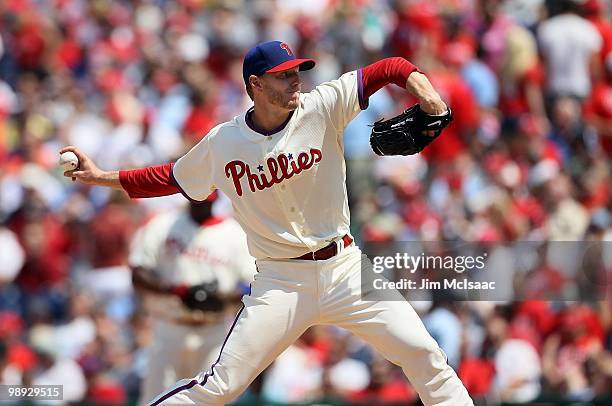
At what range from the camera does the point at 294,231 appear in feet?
20.5

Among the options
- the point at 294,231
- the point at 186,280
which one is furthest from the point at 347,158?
the point at 294,231

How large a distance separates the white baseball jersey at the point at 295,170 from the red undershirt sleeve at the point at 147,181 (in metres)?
0.28

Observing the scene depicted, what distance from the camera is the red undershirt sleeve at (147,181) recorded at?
644 cm

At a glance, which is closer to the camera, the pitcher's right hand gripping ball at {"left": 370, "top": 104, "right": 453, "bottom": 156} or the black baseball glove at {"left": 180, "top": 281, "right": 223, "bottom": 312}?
the pitcher's right hand gripping ball at {"left": 370, "top": 104, "right": 453, "bottom": 156}

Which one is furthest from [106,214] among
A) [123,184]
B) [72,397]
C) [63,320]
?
[123,184]

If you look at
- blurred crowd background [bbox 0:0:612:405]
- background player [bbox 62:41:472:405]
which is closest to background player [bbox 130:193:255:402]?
blurred crowd background [bbox 0:0:612:405]

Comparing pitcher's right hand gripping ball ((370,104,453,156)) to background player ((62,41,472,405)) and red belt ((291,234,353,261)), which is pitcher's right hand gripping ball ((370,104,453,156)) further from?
red belt ((291,234,353,261))

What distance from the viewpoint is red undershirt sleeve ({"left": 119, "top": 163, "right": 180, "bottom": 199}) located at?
644 cm

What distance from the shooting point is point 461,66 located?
12.7m

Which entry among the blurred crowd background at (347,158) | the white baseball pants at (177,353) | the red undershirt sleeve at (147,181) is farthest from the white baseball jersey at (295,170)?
the blurred crowd background at (347,158)

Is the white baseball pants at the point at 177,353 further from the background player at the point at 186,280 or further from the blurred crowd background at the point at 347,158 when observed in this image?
the blurred crowd background at the point at 347,158

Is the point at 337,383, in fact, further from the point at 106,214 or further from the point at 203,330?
the point at 106,214

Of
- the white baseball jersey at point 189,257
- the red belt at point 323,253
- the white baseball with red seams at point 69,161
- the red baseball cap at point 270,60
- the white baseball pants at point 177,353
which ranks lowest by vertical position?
the white baseball pants at point 177,353

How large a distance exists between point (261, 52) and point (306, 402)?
12.8 feet
